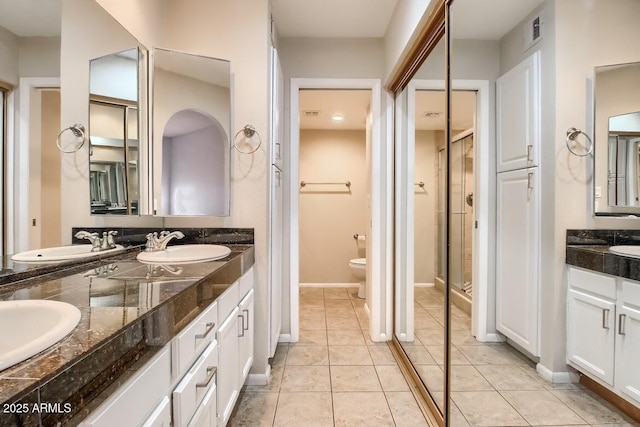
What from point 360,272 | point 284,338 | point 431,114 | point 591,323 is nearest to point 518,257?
point 591,323

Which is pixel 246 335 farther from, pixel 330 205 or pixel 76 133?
pixel 330 205

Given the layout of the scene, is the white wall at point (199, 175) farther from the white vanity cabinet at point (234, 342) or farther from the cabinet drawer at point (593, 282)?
the cabinet drawer at point (593, 282)

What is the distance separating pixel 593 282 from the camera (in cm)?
79

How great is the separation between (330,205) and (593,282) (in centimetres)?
388

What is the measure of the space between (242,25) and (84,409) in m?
2.15

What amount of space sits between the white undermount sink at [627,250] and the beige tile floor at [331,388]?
1.42m

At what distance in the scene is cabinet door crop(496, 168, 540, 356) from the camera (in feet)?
3.18

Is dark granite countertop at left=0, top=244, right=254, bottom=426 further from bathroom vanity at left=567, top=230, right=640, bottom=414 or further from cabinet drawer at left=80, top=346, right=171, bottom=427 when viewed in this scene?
bathroom vanity at left=567, top=230, right=640, bottom=414

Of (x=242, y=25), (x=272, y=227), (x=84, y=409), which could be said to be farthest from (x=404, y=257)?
(x=84, y=409)

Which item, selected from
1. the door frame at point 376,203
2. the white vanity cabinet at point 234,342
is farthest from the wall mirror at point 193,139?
the door frame at point 376,203

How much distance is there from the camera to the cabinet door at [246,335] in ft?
5.62

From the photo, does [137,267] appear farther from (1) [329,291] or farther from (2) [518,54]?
(1) [329,291]

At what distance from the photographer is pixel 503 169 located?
1.12 meters

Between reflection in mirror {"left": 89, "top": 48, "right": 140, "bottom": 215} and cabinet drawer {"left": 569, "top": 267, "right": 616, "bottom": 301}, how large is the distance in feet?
6.01
